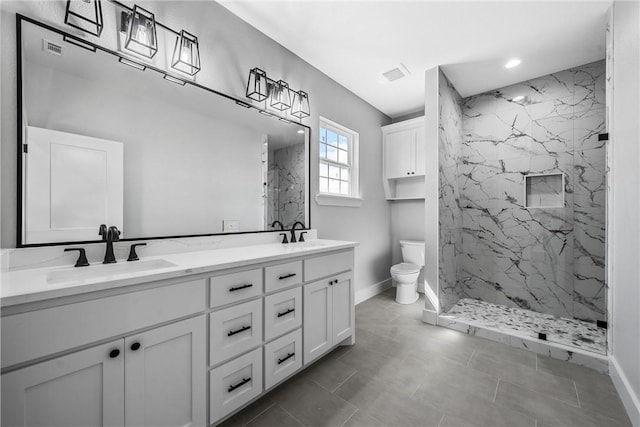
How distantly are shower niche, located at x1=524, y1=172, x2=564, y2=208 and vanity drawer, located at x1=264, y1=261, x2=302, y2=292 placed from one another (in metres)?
2.89

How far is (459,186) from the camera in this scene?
10.9ft

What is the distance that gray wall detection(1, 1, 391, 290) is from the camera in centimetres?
113

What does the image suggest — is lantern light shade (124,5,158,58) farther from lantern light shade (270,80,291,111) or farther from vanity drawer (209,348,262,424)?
vanity drawer (209,348,262,424)

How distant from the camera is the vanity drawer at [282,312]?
4.87 feet

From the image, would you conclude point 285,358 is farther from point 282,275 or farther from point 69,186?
point 69,186

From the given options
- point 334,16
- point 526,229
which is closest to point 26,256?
point 334,16

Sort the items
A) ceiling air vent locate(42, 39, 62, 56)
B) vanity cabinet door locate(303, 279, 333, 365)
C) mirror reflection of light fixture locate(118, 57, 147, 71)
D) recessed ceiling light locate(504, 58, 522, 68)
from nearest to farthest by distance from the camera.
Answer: ceiling air vent locate(42, 39, 62, 56) < mirror reflection of light fixture locate(118, 57, 147, 71) < vanity cabinet door locate(303, 279, 333, 365) < recessed ceiling light locate(504, 58, 522, 68)

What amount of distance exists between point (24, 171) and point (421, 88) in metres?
3.55

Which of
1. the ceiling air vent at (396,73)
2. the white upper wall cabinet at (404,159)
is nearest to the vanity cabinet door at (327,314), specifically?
the white upper wall cabinet at (404,159)

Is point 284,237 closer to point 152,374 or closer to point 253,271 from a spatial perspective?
point 253,271

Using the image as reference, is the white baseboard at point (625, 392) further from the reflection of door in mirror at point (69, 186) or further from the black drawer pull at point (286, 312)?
the reflection of door in mirror at point (69, 186)

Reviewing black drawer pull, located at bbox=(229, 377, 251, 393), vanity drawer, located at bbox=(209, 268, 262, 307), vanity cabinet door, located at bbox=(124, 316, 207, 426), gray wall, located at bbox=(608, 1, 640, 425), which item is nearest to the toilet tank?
gray wall, located at bbox=(608, 1, 640, 425)

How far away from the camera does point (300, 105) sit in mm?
2389

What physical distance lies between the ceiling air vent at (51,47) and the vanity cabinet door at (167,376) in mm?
1418
